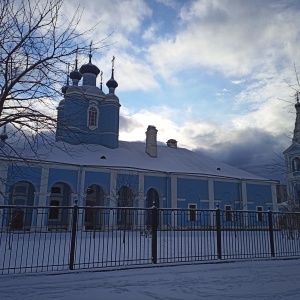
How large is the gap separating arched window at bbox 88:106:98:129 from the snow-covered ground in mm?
23818

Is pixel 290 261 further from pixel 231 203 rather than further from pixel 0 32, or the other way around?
pixel 231 203

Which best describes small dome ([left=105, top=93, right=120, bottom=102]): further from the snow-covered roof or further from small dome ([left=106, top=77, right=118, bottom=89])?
the snow-covered roof

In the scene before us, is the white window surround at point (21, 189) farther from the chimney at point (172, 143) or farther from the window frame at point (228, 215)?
the chimney at point (172, 143)

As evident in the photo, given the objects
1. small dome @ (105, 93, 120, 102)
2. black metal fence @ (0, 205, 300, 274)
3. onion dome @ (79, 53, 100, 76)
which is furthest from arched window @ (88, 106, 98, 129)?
black metal fence @ (0, 205, 300, 274)

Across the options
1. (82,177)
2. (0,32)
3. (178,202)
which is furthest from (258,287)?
(178,202)

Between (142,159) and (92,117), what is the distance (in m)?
6.68

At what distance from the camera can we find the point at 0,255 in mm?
10031

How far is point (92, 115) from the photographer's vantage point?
3070 cm

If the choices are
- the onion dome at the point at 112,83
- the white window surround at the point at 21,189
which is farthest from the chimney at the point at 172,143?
the white window surround at the point at 21,189

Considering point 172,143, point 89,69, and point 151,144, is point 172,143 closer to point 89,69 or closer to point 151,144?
point 151,144

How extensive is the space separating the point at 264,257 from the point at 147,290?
5618mm

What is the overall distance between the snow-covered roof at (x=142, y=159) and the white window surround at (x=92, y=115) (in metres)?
2.43

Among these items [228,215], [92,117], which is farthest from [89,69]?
[228,215]

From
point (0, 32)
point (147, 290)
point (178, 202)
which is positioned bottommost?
point (147, 290)
